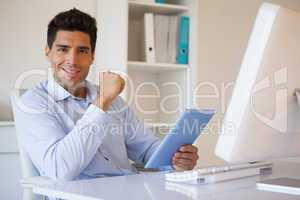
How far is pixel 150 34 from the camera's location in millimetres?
2709

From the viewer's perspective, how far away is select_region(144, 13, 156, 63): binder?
8.88 ft

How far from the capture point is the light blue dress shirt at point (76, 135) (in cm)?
154

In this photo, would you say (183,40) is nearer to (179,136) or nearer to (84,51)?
(84,51)

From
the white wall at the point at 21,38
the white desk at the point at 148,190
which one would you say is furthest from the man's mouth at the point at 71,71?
the white wall at the point at 21,38

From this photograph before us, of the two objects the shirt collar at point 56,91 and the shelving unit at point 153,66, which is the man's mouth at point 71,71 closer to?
the shirt collar at point 56,91

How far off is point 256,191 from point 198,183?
0.58 ft

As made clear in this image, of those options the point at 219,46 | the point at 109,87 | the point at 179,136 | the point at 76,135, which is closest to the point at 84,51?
the point at 109,87

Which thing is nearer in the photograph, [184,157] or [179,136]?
[179,136]

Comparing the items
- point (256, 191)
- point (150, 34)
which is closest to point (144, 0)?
point (150, 34)

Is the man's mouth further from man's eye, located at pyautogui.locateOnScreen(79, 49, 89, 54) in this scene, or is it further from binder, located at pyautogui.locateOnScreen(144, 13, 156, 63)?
binder, located at pyautogui.locateOnScreen(144, 13, 156, 63)

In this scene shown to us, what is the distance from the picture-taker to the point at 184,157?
1710mm

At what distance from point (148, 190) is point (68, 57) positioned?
91cm

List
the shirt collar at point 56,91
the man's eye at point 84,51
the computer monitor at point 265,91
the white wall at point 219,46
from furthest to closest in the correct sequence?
the white wall at point 219,46
the man's eye at point 84,51
the shirt collar at point 56,91
the computer monitor at point 265,91

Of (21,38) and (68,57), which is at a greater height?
(21,38)
